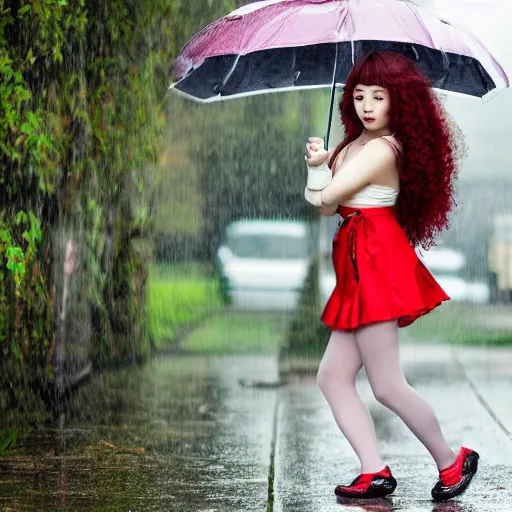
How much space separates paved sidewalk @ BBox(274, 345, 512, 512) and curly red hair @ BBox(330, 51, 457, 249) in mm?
1151

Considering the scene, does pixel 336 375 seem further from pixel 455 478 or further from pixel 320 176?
pixel 320 176

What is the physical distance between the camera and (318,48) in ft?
20.6

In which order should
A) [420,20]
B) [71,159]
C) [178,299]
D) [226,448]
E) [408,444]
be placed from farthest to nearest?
[178,299] → [71,159] → [408,444] → [226,448] → [420,20]

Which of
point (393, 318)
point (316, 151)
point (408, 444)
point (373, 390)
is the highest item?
point (316, 151)

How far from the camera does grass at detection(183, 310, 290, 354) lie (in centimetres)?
1367

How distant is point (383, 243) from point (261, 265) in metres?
15.4

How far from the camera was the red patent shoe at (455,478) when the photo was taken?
217 inches

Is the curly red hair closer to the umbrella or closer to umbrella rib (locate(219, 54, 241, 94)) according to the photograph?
the umbrella

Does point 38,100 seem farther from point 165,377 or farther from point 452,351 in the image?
point 452,351

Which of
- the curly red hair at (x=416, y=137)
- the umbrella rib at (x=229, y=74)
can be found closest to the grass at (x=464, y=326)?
the umbrella rib at (x=229, y=74)

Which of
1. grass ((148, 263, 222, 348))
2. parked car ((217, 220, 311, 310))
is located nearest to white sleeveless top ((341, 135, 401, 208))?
grass ((148, 263, 222, 348))

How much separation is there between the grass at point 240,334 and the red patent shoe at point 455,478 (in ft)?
24.6

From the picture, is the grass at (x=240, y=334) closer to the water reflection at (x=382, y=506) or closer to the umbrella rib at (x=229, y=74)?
the umbrella rib at (x=229, y=74)

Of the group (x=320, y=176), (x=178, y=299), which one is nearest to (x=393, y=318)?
(x=320, y=176)
